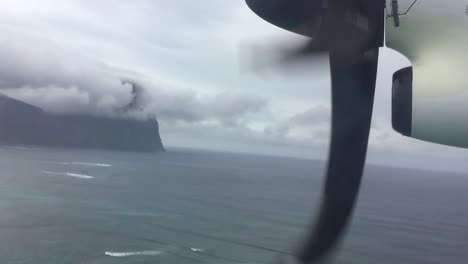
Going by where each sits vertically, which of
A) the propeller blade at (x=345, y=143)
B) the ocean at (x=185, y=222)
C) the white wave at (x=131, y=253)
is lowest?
the white wave at (x=131, y=253)

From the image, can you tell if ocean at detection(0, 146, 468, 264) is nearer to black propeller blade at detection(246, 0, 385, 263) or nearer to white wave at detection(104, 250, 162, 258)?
white wave at detection(104, 250, 162, 258)

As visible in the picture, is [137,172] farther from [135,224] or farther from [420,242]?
[420,242]

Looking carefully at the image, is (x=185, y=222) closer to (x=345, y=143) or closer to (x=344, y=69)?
(x=345, y=143)

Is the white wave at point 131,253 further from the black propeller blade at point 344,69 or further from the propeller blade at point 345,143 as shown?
the black propeller blade at point 344,69

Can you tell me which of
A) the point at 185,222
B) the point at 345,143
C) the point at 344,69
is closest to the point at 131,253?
the point at 185,222

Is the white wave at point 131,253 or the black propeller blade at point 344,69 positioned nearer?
the black propeller blade at point 344,69

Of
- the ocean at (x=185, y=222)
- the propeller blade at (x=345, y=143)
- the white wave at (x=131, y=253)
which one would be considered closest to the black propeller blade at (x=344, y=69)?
the propeller blade at (x=345, y=143)
